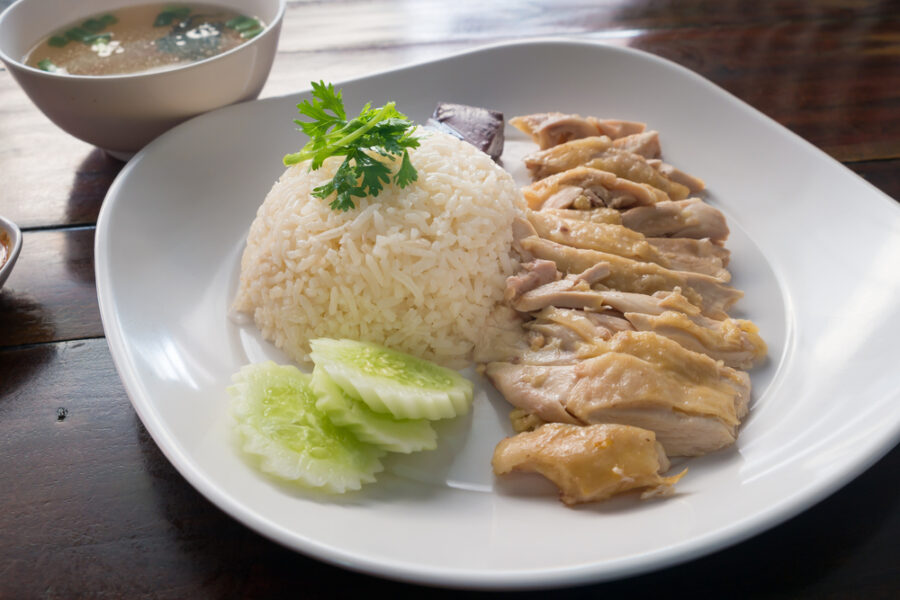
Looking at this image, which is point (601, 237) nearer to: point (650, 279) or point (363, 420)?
point (650, 279)

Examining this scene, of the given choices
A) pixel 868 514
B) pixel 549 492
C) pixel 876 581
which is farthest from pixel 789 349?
pixel 549 492

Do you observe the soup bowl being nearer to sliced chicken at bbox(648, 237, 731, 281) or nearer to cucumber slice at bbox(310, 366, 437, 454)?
cucumber slice at bbox(310, 366, 437, 454)

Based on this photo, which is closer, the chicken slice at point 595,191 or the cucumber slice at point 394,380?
the cucumber slice at point 394,380

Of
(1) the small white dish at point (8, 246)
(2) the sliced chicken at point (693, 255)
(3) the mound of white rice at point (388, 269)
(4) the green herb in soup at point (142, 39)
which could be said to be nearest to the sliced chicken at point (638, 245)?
(2) the sliced chicken at point (693, 255)

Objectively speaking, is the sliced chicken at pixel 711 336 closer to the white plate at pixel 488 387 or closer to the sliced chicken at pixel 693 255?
the white plate at pixel 488 387

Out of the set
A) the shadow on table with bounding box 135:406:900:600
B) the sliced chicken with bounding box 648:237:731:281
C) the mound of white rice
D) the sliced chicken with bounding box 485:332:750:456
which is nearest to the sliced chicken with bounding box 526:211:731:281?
the sliced chicken with bounding box 648:237:731:281

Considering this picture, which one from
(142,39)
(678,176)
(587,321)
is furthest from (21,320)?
(678,176)
